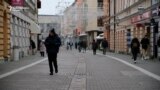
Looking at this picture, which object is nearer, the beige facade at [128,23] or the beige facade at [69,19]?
the beige facade at [128,23]

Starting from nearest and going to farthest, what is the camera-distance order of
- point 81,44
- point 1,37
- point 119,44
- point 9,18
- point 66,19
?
point 1,37 → point 9,18 → point 119,44 → point 81,44 → point 66,19

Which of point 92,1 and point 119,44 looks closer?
point 119,44

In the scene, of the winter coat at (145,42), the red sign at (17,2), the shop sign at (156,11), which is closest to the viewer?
the shop sign at (156,11)

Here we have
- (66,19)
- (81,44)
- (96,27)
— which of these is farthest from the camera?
(66,19)

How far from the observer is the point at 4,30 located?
32531 mm

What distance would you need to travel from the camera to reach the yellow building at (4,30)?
101 feet

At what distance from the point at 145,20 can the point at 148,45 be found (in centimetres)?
393

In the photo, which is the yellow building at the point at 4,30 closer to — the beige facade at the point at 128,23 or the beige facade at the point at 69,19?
the beige facade at the point at 128,23

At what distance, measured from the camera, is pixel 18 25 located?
41625mm

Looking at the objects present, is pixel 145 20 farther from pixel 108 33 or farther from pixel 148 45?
pixel 108 33

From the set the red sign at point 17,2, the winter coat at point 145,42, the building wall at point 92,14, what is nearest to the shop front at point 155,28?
the winter coat at point 145,42

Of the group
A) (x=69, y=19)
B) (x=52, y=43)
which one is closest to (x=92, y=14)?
(x=69, y=19)

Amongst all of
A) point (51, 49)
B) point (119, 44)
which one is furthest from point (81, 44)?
point (51, 49)

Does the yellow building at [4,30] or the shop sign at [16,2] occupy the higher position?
the shop sign at [16,2]
